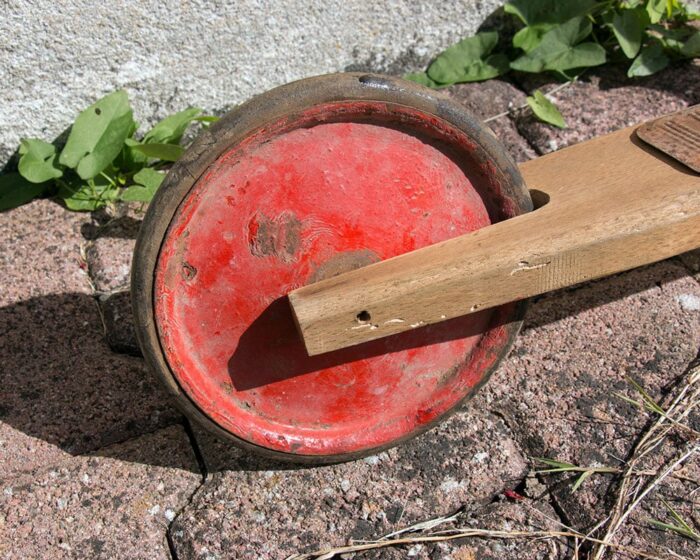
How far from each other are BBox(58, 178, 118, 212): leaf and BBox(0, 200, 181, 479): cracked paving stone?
0.37 ft

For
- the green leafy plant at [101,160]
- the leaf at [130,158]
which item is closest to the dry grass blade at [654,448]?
the green leafy plant at [101,160]

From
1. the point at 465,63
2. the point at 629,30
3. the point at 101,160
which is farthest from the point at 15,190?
the point at 629,30

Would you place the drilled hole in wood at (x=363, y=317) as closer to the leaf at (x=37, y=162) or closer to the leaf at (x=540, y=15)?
the leaf at (x=37, y=162)

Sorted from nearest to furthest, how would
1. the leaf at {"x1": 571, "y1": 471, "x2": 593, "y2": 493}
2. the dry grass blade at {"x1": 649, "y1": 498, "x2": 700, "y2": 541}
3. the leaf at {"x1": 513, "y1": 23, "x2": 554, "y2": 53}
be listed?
the dry grass blade at {"x1": 649, "y1": 498, "x2": 700, "y2": 541}
the leaf at {"x1": 571, "y1": 471, "x2": 593, "y2": 493}
the leaf at {"x1": 513, "y1": 23, "x2": 554, "y2": 53}

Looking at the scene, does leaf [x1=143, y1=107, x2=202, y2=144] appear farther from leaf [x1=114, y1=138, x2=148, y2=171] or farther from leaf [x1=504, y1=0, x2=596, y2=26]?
leaf [x1=504, y1=0, x2=596, y2=26]

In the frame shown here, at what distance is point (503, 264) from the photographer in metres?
1.64

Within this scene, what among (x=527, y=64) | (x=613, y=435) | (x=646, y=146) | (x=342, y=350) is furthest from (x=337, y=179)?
(x=527, y=64)

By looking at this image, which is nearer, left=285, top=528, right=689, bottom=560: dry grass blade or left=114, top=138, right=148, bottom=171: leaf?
left=285, top=528, right=689, bottom=560: dry grass blade

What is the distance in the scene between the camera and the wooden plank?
163cm

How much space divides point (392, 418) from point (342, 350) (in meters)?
0.21

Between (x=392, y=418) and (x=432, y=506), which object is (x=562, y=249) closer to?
(x=392, y=418)

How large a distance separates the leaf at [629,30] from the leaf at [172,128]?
1.35 meters

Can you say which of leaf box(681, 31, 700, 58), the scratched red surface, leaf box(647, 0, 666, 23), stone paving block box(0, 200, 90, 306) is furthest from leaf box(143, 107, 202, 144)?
leaf box(681, 31, 700, 58)

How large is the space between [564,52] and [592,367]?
3.79 ft
